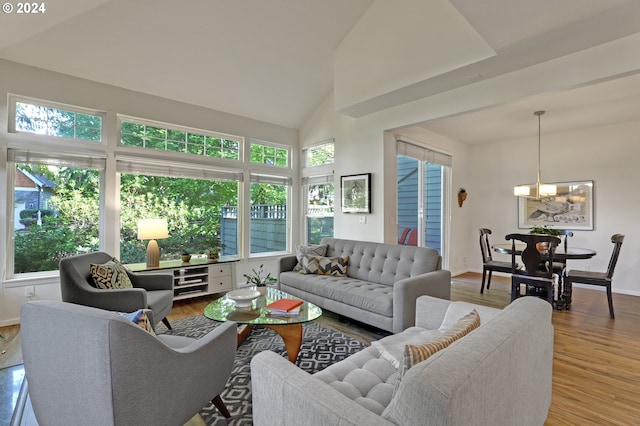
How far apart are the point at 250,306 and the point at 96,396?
1457 millimetres

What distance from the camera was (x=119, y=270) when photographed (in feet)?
9.85

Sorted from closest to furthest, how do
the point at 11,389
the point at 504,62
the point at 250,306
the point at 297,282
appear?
the point at 11,389 → the point at 250,306 → the point at 504,62 → the point at 297,282

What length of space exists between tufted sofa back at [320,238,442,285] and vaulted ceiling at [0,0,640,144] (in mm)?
1872

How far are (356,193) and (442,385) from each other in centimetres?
400

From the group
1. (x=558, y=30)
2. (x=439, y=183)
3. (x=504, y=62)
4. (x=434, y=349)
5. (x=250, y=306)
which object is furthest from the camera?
(x=439, y=183)

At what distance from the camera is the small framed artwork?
4.57m

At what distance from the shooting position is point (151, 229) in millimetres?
3754

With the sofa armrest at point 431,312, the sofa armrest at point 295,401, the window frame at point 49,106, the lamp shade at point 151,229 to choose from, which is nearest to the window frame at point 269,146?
the lamp shade at point 151,229

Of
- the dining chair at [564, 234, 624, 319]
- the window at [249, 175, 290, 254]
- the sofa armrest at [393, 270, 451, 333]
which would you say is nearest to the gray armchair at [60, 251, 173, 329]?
the sofa armrest at [393, 270, 451, 333]

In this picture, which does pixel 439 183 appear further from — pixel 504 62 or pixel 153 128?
pixel 153 128

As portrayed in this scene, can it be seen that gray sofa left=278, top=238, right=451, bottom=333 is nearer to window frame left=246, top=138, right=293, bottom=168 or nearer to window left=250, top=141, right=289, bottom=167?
window frame left=246, top=138, right=293, bottom=168

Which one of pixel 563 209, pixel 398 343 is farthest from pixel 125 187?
pixel 563 209

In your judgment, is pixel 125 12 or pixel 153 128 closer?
pixel 125 12

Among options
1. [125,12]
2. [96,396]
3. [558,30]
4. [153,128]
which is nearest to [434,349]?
[96,396]
